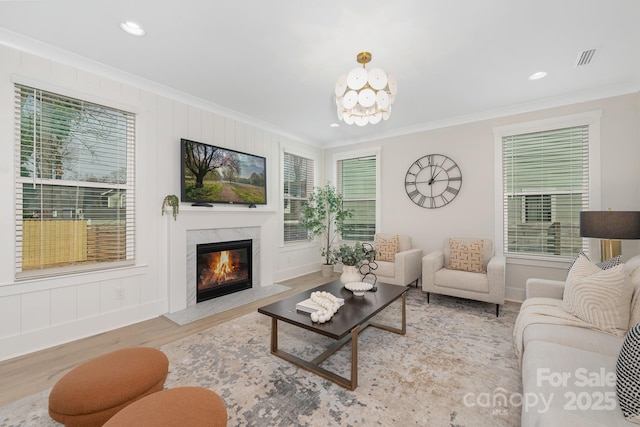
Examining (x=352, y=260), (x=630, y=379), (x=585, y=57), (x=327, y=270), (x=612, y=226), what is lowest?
(x=327, y=270)

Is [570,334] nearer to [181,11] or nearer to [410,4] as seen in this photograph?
[410,4]

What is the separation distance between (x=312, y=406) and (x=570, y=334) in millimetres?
1681

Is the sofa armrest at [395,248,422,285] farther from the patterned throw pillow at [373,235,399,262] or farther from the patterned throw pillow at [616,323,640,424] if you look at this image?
the patterned throw pillow at [616,323,640,424]

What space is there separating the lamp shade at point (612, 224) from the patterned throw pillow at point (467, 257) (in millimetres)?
1094

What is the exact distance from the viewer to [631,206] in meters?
3.11

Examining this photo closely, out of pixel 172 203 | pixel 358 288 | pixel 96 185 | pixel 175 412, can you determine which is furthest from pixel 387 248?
pixel 96 185

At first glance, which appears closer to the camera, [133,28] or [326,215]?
[133,28]

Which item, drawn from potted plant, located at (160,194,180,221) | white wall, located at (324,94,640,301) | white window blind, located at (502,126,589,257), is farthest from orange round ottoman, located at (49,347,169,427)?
white window blind, located at (502,126,589,257)

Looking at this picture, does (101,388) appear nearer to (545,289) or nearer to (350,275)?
(350,275)

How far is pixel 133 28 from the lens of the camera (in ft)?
7.22

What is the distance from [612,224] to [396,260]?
2164 millimetres

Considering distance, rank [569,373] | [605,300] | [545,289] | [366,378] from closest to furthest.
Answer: [569,373] → [605,300] → [366,378] → [545,289]

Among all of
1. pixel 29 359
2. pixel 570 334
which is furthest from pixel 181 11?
Result: pixel 570 334

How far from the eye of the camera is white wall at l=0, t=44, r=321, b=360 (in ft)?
7.52
